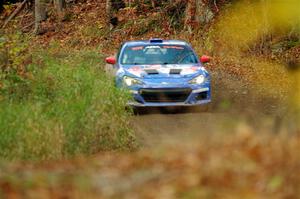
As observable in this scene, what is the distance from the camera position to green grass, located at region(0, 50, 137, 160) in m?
Result: 9.07

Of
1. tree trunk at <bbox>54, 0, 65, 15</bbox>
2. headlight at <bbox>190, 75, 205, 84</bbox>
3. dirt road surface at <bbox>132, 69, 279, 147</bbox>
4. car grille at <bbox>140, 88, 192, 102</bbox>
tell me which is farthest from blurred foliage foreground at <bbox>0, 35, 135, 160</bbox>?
tree trunk at <bbox>54, 0, 65, 15</bbox>

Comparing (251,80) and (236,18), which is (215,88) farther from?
(236,18)

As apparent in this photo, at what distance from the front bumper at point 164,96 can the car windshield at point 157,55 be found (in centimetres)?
113

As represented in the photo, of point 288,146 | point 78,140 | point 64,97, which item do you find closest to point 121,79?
point 64,97

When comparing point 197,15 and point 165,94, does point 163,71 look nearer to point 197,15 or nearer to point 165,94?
point 165,94

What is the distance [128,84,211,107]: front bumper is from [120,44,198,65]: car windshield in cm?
113

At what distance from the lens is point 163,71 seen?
1416cm

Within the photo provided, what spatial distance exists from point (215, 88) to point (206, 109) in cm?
502

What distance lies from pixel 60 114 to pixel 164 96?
13.9 feet

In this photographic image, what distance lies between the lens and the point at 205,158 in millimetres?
6246

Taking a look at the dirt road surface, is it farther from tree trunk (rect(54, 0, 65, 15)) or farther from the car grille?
tree trunk (rect(54, 0, 65, 15))

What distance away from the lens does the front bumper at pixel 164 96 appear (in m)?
13.8

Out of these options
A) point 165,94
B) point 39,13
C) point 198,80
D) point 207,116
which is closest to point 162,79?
point 165,94

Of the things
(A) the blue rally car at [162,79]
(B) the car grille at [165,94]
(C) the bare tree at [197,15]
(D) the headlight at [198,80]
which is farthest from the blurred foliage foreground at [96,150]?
(C) the bare tree at [197,15]
